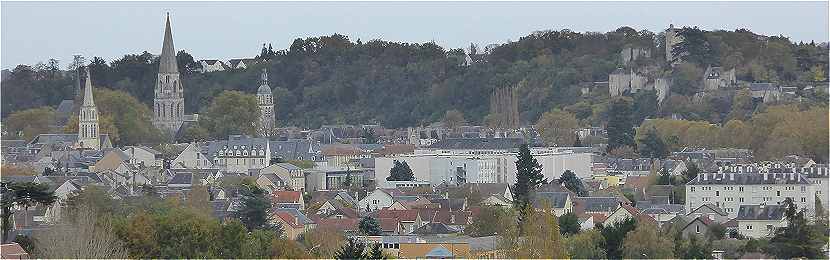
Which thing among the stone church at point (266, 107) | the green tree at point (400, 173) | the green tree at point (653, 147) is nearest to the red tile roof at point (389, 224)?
the green tree at point (400, 173)

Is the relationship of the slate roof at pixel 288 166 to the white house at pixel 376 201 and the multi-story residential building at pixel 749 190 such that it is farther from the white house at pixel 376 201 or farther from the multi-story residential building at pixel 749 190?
the multi-story residential building at pixel 749 190

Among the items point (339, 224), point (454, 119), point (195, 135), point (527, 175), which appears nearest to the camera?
point (339, 224)

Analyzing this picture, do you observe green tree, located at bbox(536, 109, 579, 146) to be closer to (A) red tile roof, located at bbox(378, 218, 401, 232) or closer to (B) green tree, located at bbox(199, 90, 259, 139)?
(B) green tree, located at bbox(199, 90, 259, 139)

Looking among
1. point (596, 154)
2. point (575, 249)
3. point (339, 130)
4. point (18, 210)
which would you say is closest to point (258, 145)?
point (596, 154)

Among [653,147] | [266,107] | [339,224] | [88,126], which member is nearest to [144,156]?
[88,126]

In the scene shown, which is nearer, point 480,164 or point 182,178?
Answer: point 182,178

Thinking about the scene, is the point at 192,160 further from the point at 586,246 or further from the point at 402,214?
the point at 586,246

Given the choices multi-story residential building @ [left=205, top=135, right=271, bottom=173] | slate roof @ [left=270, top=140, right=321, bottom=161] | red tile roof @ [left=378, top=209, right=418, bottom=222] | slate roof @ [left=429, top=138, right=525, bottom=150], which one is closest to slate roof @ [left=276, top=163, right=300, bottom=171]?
multi-story residential building @ [left=205, top=135, right=271, bottom=173]

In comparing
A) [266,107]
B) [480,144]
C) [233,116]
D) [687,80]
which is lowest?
[480,144]
